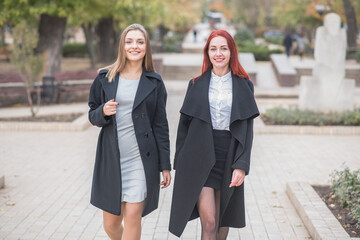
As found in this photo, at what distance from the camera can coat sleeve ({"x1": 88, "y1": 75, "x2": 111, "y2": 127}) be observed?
3.72 m

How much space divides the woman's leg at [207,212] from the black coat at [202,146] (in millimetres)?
57

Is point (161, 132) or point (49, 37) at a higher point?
point (49, 37)

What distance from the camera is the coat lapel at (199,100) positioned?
3.83m

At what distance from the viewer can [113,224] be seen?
12.9ft

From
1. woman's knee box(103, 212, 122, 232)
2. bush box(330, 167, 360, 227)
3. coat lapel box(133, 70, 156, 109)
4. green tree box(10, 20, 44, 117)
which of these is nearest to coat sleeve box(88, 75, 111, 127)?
coat lapel box(133, 70, 156, 109)

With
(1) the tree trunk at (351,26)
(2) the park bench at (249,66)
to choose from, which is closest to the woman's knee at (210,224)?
(2) the park bench at (249,66)

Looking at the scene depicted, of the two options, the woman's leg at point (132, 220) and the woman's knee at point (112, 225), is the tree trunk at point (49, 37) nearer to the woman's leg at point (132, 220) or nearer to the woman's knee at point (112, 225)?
the woman's knee at point (112, 225)

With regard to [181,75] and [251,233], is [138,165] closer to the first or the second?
[251,233]

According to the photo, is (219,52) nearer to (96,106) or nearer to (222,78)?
(222,78)

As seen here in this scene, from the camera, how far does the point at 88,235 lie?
5.23m

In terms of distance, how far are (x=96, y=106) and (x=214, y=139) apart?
2.99 ft

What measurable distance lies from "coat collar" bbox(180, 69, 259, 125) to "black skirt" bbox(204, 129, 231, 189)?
13 centimetres

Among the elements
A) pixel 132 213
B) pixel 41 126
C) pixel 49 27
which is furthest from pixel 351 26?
pixel 132 213

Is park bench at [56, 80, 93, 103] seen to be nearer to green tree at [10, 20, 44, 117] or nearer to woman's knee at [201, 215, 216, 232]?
green tree at [10, 20, 44, 117]
